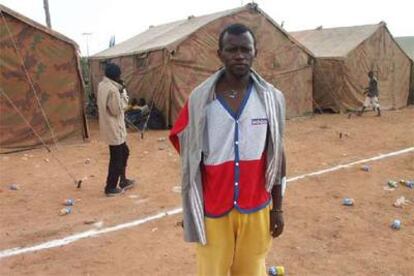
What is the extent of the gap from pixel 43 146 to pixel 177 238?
6410 mm

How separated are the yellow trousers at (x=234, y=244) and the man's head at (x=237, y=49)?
2.29 ft

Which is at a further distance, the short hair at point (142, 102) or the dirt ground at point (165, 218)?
the short hair at point (142, 102)

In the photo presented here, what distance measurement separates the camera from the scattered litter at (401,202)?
5541 millimetres

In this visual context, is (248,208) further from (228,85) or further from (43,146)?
(43,146)

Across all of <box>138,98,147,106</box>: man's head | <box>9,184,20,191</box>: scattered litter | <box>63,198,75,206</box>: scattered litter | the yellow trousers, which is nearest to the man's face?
the yellow trousers

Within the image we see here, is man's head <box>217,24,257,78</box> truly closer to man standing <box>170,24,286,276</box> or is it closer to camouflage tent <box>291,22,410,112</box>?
man standing <box>170,24,286,276</box>

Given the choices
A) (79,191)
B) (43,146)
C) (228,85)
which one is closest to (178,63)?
(43,146)

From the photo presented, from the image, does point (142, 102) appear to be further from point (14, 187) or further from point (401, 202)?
point (401, 202)

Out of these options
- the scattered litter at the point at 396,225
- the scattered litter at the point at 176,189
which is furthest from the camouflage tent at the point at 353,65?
the scattered litter at the point at 396,225

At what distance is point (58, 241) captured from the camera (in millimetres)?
4621

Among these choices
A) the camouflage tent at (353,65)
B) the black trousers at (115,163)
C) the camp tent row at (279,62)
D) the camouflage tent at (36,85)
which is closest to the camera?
the black trousers at (115,163)

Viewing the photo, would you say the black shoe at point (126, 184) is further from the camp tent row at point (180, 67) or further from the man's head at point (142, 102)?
the man's head at point (142, 102)

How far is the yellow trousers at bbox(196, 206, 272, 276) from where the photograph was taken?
232cm

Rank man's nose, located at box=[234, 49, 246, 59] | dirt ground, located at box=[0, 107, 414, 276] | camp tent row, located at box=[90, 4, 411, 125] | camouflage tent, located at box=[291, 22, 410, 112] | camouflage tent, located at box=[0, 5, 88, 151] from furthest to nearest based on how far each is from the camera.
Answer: camouflage tent, located at box=[291, 22, 410, 112], camp tent row, located at box=[90, 4, 411, 125], camouflage tent, located at box=[0, 5, 88, 151], dirt ground, located at box=[0, 107, 414, 276], man's nose, located at box=[234, 49, 246, 59]
